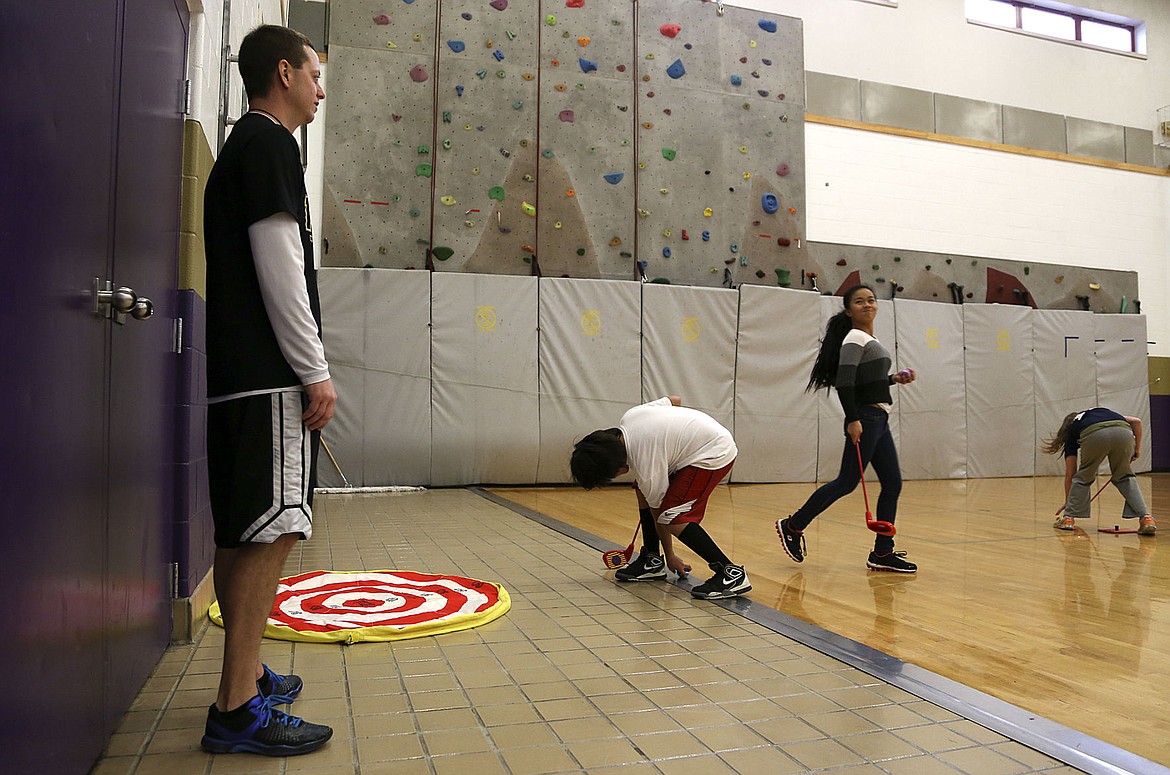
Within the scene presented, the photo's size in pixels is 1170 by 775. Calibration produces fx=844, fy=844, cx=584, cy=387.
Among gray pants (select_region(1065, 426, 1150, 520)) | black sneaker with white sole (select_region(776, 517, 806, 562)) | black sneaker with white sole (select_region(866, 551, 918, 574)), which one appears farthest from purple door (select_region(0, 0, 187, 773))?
gray pants (select_region(1065, 426, 1150, 520))

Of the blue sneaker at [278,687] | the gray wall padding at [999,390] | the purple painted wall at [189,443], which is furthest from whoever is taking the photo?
the gray wall padding at [999,390]

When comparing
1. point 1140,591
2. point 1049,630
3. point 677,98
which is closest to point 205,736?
point 1049,630

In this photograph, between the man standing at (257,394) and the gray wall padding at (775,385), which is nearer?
the man standing at (257,394)

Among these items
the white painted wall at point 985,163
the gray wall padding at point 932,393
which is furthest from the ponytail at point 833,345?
the white painted wall at point 985,163

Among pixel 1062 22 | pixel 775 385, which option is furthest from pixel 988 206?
pixel 775 385

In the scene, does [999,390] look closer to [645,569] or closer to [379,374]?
[379,374]

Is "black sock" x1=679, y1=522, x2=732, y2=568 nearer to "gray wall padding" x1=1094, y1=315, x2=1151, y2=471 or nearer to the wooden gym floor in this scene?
the wooden gym floor

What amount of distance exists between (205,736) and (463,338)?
19.9ft

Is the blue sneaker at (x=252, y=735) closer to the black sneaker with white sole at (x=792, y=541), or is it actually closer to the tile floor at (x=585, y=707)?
the tile floor at (x=585, y=707)

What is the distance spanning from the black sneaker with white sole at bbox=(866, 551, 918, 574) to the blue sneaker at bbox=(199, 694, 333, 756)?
2888 millimetres

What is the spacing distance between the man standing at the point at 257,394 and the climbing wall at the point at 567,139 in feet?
20.7

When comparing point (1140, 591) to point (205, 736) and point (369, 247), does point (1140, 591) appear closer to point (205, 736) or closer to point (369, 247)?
point (205, 736)

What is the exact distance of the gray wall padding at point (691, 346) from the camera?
8211 mm

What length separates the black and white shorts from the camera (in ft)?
5.38
